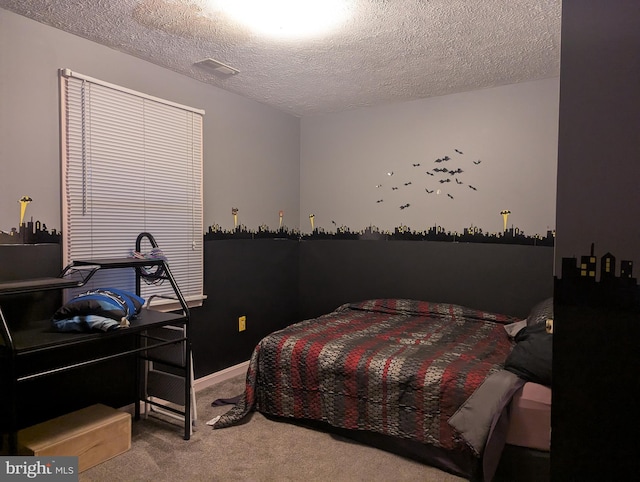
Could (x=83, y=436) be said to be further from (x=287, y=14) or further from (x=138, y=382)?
(x=287, y=14)

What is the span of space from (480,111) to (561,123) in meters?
2.78

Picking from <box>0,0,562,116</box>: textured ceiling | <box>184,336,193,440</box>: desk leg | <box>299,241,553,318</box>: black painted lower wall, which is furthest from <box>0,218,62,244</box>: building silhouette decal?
<box>299,241,553,318</box>: black painted lower wall

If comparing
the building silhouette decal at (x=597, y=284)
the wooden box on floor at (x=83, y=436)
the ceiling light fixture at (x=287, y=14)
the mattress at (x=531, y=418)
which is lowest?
the wooden box on floor at (x=83, y=436)

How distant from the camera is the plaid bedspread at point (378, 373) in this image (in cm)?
214

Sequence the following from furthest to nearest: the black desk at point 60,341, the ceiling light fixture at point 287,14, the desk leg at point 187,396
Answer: the desk leg at point 187,396 → the ceiling light fixture at point 287,14 → the black desk at point 60,341

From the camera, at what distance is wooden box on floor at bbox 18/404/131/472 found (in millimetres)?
1976

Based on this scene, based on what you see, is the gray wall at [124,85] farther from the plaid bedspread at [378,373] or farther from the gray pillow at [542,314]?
the gray pillow at [542,314]

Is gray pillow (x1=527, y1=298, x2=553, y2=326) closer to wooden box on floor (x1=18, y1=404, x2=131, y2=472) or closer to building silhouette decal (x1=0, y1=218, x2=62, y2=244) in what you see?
wooden box on floor (x1=18, y1=404, x2=131, y2=472)

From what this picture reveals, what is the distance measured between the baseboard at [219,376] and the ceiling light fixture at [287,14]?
2.50m

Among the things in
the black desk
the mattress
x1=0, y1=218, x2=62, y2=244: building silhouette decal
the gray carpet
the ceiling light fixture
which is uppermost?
the ceiling light fixture

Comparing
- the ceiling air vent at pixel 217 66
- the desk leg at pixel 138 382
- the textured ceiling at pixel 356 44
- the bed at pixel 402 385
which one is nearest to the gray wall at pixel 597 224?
the bed at pixel 402 385

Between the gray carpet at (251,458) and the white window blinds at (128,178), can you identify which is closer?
the gray carpet at (251,458)

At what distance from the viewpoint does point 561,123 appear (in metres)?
0.92

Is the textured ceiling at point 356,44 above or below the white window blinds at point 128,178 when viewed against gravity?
above
